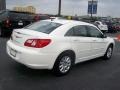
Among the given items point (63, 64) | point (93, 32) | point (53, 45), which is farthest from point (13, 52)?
point (93, 32)

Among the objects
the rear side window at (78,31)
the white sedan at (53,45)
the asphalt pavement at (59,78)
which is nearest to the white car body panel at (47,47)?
the white sedan at (53,45)

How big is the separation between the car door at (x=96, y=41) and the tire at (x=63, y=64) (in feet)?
4.25

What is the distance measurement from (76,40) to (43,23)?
3.82ft

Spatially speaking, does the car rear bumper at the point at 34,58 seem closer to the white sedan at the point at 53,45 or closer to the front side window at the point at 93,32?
the white sedan at the point at 53,45

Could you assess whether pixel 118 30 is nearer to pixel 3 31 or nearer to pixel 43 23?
pixel 3 31

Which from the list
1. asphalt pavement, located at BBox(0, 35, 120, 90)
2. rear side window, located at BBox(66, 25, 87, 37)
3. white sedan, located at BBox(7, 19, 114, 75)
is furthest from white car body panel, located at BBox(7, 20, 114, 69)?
asphalt pavement, located at BBox(0, 35, 120, 90)

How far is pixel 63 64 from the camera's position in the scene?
20.7ft

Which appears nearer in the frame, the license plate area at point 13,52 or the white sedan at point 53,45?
the white sedan at point 53,45

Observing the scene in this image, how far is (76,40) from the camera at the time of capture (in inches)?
261

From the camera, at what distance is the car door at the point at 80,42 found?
6570 mm

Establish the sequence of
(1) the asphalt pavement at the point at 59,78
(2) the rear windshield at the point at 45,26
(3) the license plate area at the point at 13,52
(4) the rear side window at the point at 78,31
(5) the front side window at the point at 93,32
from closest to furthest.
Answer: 1. (1) the asphalt pavement at the point at 59,78
2. (3) the license plate area at the point at 13,52
3. (2) the rear windshield at the point at 45,26
4. (4) the rear side window at the point at 78,31
5. (5) the front side window at the point at 93,32

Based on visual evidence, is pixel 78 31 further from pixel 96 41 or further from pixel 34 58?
pixel 34 58

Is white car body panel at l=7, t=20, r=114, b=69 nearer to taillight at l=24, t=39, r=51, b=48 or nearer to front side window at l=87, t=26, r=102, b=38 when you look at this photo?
taillight at l=24, t=39, r=51, b=48

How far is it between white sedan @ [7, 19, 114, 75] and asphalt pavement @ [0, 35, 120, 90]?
36cm
